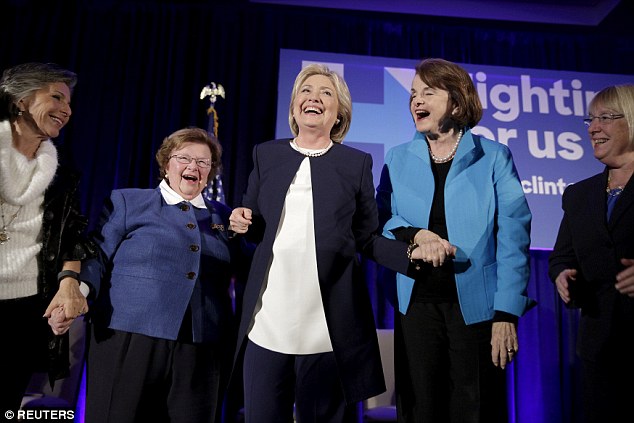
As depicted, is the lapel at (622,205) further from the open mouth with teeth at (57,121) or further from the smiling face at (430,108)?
the open mouth with teeth at (57,121)

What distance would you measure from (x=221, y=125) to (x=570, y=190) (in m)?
3.12

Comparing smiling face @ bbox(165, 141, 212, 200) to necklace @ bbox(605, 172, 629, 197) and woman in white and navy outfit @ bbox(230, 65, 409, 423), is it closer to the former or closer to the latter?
woman in white and navy outfit @ bbox(230, 65, 409, 423)

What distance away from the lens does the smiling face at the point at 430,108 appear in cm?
189

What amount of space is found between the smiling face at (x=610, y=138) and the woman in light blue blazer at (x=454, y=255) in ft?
1.42

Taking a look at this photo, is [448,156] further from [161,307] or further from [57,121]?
[57,121]

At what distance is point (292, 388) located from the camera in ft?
5.02

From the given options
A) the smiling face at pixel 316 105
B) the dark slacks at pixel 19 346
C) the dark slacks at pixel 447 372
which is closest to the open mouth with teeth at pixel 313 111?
the smiling face at pixel 316 105

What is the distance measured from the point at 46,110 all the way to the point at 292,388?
1260mm

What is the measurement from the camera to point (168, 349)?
1814 millimetres

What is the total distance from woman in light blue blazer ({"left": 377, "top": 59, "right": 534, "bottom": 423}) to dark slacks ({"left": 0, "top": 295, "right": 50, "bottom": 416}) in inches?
45.8

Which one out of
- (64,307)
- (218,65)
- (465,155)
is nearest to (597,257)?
(465,155)

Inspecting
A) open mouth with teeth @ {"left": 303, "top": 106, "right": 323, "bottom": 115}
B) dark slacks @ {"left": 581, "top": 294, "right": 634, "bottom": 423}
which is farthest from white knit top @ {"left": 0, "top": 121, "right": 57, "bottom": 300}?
dark slacks @ {"left": 581, "top": 294, "right": 634, "bottom": 423}

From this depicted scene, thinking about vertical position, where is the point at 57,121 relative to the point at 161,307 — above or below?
above

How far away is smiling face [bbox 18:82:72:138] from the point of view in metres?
1.82
